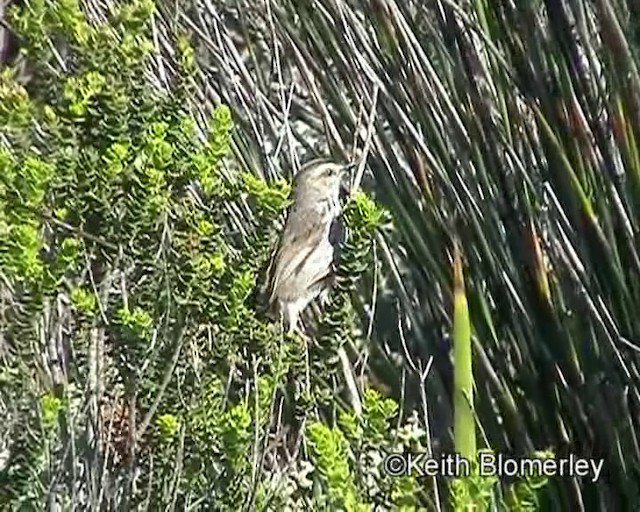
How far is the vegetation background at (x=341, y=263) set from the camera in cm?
240

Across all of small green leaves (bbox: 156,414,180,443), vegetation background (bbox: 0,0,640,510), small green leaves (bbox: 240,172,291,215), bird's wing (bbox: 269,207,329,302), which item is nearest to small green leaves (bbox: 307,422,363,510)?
vegetation background (bbox: 0,0,640,510)

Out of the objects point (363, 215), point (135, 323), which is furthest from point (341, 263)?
point (135, 323)

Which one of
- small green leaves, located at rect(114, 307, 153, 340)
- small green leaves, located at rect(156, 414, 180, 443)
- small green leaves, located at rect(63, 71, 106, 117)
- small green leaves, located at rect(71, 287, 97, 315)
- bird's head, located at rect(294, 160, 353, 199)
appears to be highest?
bird's head, located at rect(294, 160, 353, 199)

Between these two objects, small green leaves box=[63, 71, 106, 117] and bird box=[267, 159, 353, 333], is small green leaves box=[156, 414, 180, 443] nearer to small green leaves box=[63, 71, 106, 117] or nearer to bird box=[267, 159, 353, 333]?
bird box=[267, 159, 353, 333]

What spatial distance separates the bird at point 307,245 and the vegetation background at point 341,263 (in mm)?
75

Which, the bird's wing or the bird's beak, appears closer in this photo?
the bird's wing

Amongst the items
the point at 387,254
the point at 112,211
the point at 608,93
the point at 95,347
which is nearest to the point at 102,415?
the point at 95,347

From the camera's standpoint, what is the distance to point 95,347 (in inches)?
99.2

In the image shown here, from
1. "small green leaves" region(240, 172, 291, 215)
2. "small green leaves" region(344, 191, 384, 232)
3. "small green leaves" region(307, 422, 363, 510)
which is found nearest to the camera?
"small green leaves" region(307, 422, 363, 510)

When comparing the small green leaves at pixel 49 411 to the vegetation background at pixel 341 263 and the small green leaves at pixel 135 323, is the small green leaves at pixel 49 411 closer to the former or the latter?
the vegetation background at pixel 341 263

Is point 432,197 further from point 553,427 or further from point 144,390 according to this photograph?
point 144,390

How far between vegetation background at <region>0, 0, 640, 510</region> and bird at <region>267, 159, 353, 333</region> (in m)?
0.07

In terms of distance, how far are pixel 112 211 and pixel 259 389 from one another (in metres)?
0.37

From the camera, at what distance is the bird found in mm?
2670
